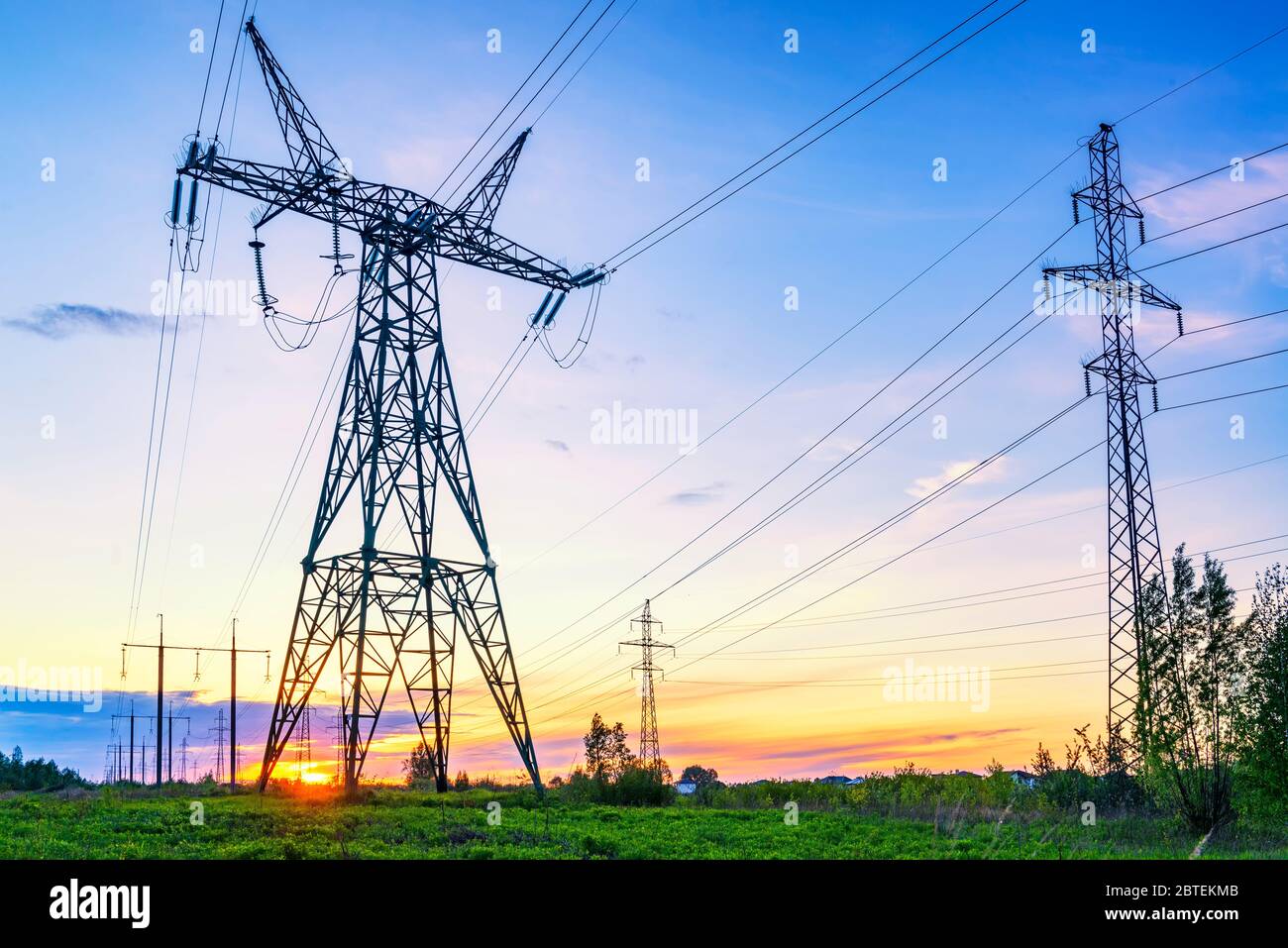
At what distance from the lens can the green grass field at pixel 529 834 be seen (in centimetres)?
2153

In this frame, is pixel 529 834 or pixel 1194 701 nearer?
pixel 529 834

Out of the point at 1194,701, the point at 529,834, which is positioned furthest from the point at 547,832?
the point at 1194,701

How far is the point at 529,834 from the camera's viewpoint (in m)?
25.5

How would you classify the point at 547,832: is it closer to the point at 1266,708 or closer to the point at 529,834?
the point at 529,834

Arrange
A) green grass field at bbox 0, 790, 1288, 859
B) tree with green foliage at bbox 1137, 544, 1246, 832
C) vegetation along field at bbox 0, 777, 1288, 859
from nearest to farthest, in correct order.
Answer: green grass field at bbox 0, 790, 1288, 859 < vegetation along field at bbox 0, 777, 1288, 859 < tree with green foliage at bbox 1137, 544, 1246, 832

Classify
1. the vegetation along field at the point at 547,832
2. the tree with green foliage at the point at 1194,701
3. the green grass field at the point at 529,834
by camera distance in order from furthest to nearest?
1. the tree with green foliage at the point at 1194,701
2. the vegetation along field at the point at 547,832
3. the green grass field at the point at 529,834

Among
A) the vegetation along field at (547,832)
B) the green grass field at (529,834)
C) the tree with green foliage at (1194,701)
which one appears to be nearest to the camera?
the green grass field at (529,834)

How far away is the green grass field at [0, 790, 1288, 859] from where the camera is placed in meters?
21.5
